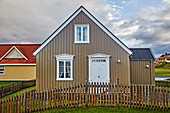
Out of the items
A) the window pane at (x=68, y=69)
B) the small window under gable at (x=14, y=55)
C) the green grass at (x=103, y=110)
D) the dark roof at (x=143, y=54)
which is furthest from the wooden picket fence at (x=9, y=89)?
the dark roof at (x=143, y=54)

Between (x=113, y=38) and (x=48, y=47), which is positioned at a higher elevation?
(x=113, y=38)

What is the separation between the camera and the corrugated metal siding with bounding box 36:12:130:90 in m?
10.3

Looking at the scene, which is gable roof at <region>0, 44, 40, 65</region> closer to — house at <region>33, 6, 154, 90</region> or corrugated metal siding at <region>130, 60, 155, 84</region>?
house at <region>33, 6, 154, 90</region>

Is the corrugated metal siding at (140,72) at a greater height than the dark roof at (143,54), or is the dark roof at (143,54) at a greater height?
the dark roof at (143,54)

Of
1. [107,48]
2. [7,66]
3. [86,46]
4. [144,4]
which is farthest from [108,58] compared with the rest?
[7,66]

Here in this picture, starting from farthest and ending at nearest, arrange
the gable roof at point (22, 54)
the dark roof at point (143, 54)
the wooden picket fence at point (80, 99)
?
the gable roof at point (22, 54) → the dark roof at point (143, 54) → the wooden picket fence at point (80, 99)

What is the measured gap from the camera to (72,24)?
419 inches

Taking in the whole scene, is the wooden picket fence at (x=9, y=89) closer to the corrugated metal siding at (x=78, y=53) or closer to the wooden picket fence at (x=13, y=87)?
the wooden picket fence at (x=13, y=87)

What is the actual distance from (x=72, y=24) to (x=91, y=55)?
3450 mm

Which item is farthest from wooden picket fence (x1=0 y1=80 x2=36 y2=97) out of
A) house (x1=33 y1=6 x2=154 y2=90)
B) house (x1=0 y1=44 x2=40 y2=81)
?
house (x1=0 y1=44 x2=40 y2=81)

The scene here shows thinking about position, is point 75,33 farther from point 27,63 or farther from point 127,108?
point 27,63

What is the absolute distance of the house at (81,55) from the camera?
33.7 ft

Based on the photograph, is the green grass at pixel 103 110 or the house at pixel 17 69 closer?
the green grass at pixel 103 110

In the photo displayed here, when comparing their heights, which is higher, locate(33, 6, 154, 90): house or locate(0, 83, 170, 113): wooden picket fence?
locate(33, 6, 154, 90): house
